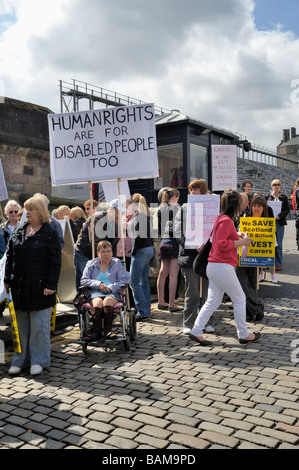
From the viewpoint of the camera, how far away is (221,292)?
5.71 metres

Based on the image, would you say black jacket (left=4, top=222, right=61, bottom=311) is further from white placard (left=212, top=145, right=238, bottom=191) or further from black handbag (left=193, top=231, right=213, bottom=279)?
white placard (left=212, top=145, right=238, bottom=191)

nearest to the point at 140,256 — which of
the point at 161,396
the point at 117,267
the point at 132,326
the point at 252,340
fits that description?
the point at 117,267

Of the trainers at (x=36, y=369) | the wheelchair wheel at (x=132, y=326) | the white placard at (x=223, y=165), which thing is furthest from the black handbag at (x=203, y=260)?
the white placard at (x=223, y=165)

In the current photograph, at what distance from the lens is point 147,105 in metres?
6.60

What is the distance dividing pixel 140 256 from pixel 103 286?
1.62 m

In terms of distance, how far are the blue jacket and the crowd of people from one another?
12 millimetres

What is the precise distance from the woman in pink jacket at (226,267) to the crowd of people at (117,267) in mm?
11

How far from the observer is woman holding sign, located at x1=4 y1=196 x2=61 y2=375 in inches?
200

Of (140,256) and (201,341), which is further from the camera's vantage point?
(140,256)

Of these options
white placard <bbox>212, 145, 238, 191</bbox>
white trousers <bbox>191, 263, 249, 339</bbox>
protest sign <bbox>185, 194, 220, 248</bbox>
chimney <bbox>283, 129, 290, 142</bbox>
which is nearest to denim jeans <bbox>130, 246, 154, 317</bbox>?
protest sign <bbox>185, 194, 220, 248</bbox>

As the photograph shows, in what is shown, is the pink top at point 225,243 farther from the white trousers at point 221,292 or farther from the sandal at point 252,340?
the sandal at point 252,340

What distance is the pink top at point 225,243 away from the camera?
18.1 ft

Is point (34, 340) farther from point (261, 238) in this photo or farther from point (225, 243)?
point (261, 238)
